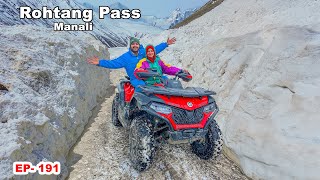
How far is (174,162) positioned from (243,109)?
1998 mm

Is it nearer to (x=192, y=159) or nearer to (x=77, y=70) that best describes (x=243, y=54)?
(x=192, y=159)

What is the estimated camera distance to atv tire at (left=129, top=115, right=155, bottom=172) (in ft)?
19.1

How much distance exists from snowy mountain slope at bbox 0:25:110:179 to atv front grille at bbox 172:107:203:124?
239 cm

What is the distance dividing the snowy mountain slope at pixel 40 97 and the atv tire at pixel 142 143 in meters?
1.41

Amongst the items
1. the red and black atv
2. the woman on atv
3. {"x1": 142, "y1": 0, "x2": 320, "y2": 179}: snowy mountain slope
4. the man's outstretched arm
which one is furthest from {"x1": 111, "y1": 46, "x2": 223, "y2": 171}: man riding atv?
the man's outstretched arm

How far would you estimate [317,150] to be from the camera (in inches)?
211

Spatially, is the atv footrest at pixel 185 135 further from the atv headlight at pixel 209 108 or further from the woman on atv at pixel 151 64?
the woman on atv at pixel 151 64

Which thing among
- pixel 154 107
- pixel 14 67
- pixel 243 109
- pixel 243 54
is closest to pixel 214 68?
pixel 243 54

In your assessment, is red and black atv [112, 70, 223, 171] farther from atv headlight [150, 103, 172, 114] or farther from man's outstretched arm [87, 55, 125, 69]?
man's outstretched arm [87, 55, 125, 69]

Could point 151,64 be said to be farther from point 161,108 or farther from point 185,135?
point 185,135

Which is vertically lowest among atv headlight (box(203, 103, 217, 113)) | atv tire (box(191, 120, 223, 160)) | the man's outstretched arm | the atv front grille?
atv tire (box(191, 120, 223, 160))

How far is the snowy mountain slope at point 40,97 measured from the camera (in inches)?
195

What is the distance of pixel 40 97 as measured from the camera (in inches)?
253

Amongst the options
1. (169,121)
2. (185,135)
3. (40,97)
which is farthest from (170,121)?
(40,97)
